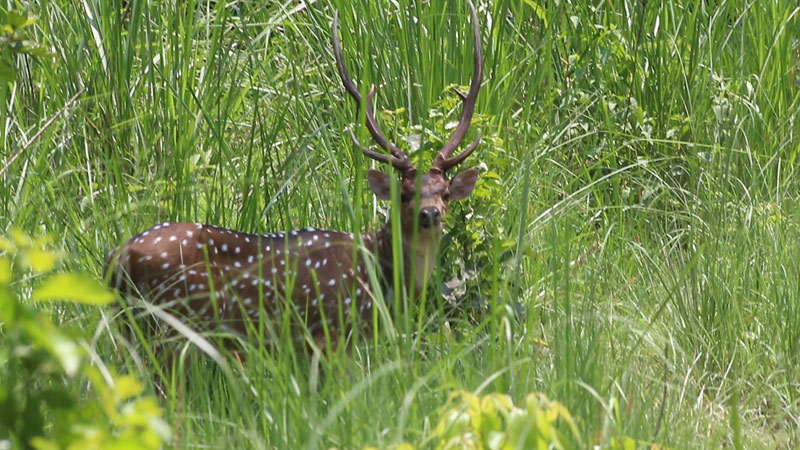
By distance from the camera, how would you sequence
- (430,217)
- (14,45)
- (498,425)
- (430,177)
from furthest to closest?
(430,177) < (430,217) < (14,45) < (498,425)

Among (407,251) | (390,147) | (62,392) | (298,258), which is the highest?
(62,392)

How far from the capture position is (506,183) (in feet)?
16.6

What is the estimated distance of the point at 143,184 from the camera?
484 cm

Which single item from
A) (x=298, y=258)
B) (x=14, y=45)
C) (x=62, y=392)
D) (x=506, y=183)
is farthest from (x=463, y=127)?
(x=62, y=392)

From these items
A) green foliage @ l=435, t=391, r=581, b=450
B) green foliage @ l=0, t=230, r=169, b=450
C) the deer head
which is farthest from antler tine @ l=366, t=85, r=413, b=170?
green foliage @ l=0, t=230, r=169, b=450

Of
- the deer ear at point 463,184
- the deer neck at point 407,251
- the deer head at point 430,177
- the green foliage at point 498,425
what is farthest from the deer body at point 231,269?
the green foliage at point 498,425

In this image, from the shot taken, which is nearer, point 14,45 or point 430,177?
point 14,45

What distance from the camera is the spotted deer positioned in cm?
407

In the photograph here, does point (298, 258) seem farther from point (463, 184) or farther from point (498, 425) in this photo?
point (498, 425)

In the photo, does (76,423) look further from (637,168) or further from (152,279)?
(637,168)

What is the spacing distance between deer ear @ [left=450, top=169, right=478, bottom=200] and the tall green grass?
5.0 inches

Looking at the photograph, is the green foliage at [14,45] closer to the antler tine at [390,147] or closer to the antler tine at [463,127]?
the antler tine at [390,147]

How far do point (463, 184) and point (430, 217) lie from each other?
27 cm

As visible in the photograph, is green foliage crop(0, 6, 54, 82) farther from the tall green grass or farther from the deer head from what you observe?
the deer head
